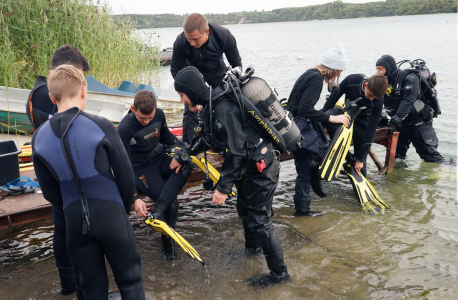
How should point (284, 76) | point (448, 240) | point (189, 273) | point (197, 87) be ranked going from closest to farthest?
point (197, 87), point (189, 273), point (448, 240), point (284, 76)

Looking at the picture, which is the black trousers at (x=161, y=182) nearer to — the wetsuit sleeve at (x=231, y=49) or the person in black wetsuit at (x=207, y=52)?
the person in black wetsuit at (x=207, y=52)

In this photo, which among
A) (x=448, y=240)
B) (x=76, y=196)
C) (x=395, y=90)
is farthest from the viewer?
(x=395, y=90)

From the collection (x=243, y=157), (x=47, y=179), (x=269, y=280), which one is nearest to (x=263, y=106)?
(x=243, y=157)

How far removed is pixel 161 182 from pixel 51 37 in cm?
515

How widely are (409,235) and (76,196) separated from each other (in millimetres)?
3554

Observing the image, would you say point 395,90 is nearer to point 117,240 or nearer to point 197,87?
point 197,87

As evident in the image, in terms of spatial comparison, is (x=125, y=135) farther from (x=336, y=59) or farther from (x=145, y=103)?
(x=336, y=59)

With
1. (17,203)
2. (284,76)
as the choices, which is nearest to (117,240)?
(17,203)

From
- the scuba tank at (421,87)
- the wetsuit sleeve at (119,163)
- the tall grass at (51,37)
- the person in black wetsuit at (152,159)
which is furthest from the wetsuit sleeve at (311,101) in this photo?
the tall grass at (51,37)

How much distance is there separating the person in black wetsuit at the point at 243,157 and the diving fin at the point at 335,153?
1437 millimetres

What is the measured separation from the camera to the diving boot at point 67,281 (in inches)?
111

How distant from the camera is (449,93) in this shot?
12.5 meters

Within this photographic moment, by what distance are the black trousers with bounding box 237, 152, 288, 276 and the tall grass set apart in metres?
5.63

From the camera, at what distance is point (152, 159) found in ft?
11.8
